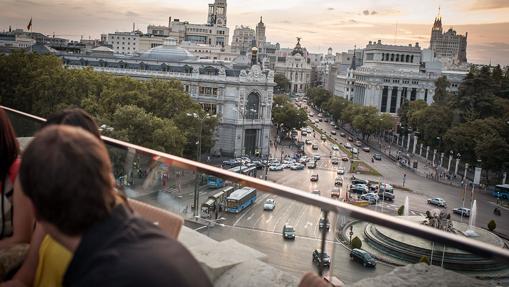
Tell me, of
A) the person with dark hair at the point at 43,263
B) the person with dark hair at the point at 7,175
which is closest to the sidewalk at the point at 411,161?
the person with dark hair at the point at 7,175

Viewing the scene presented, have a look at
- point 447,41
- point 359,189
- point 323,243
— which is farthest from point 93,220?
point 447,41

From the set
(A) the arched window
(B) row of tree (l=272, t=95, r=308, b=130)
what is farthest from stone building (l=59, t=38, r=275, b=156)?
(B) row of tree (l=272, t=95, r=308, b=130)

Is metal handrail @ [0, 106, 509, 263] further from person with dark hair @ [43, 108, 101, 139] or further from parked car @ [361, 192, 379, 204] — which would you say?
parked car @ [361, 192, 379, 204]

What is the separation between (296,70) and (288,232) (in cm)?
14239

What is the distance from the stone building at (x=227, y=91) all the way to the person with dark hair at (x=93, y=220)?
4642cm

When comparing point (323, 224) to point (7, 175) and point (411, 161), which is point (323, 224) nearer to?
point (7, 175)

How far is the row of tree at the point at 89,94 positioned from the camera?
3272 cm

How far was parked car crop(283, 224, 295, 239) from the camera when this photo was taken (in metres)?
3.69

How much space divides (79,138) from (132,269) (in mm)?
514

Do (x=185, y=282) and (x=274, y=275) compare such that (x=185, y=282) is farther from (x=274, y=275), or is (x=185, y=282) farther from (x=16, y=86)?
(x=16, y=86)

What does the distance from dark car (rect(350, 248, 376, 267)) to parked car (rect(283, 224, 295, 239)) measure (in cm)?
43

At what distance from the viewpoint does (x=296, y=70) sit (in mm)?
144250

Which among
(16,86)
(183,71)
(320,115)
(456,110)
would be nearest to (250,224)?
(16,86)

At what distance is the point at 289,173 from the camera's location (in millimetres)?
42719
